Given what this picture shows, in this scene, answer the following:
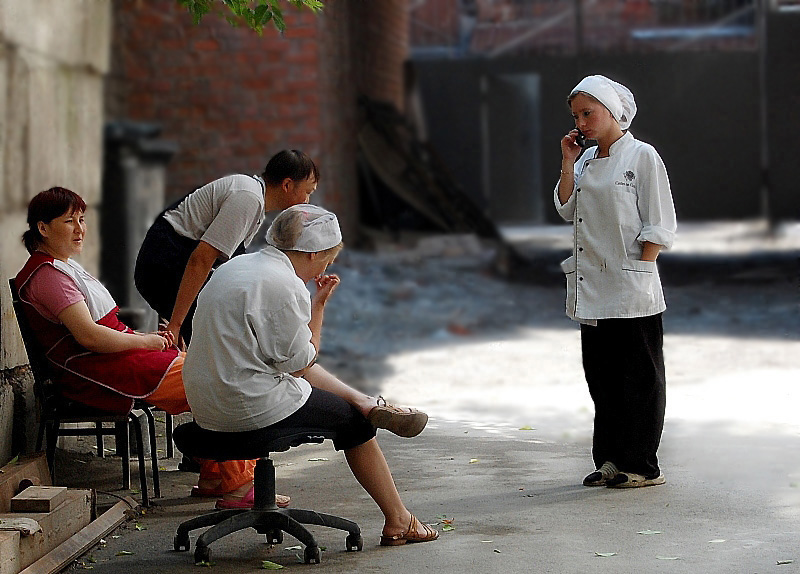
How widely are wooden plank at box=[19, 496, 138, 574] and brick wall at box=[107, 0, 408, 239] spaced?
7.13m

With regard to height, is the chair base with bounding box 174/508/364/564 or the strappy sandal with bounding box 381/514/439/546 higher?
the chair base with bounding box 174/508/364/564

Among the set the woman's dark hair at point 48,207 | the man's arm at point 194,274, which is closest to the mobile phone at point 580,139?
the man's arm at point 194,274

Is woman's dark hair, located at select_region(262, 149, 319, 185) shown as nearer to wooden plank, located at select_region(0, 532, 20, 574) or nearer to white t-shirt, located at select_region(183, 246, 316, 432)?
white t-shirt, located at select_region(183, 246, 316, 432)

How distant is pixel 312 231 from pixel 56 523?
1336mm

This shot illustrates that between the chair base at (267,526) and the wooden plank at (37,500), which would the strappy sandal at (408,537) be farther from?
the wooden plank at (37,500)

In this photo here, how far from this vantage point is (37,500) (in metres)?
4.24

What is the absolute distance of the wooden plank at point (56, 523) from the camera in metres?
4.01

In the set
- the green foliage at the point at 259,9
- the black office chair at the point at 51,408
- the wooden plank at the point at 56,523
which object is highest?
the green foliage at the point at 259,9

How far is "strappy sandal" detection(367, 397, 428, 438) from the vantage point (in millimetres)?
4031

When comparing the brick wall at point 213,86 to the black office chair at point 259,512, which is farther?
the brick wall at point 213,86

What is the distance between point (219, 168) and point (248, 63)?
1031 millimetres

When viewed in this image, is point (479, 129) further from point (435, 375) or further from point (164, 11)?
point (435, 375)

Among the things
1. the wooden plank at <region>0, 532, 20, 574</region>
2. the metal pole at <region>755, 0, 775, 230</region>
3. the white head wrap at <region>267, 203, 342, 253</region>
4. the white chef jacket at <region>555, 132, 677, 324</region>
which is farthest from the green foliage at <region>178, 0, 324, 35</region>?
the metal pole at <region>755, 0, 775, 230</region>

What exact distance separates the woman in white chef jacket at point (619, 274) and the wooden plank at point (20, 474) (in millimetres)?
2175
